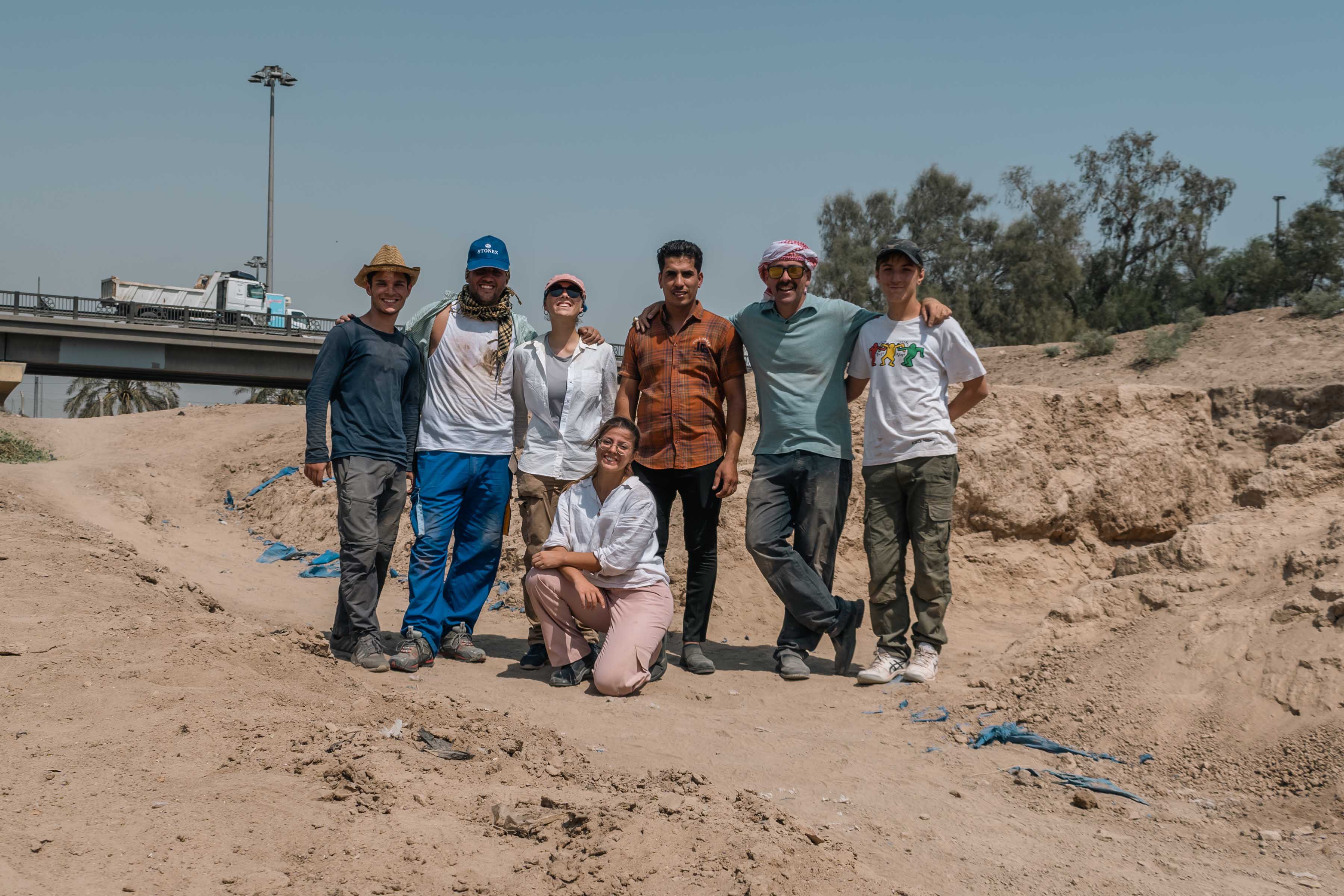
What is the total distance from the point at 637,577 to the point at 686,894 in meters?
2.39

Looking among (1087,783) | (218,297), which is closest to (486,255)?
(1087,783)

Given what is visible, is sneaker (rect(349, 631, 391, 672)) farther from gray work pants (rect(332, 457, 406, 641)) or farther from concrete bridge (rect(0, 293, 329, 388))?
concrete bridge (rect(0, 293, 329, 388))

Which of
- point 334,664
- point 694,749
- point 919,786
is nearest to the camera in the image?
point 919,786

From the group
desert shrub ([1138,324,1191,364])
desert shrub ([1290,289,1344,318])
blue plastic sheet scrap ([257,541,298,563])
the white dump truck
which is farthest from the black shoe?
the white dump truck

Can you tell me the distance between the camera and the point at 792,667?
16.6ft

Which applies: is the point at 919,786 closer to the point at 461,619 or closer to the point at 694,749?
the point at 694,749

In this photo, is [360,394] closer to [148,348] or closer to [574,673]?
[574,673]

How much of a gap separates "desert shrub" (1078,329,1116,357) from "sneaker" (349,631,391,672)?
30.0 ft

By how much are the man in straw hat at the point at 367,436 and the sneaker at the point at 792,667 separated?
196 cm

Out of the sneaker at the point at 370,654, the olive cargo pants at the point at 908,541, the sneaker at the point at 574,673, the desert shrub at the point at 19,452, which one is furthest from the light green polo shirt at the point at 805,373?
the desert shrub at the point at 19,452

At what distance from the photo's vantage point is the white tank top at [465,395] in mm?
5035

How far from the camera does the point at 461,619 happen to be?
5203 mm

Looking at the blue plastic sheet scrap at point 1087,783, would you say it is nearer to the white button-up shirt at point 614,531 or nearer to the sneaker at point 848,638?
the sneaker at point 848,638

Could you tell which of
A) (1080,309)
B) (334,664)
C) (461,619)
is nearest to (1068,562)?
(461,619)
